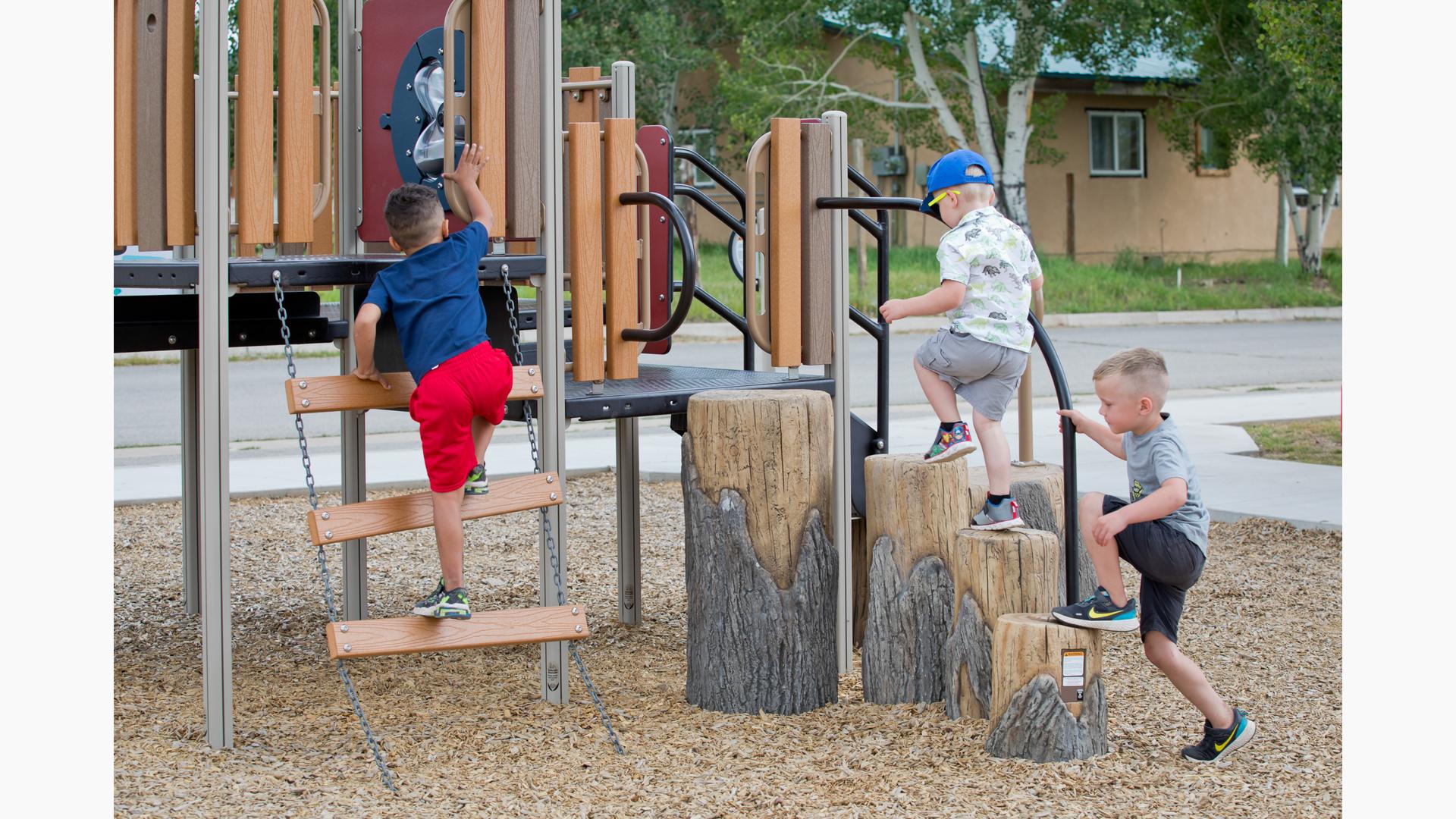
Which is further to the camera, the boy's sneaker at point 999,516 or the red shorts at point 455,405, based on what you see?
the boy's sneaker at point 999,516

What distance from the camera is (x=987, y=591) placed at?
4781 millimetres

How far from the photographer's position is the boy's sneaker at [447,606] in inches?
179

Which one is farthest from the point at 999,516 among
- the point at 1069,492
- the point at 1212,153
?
the point at 1212,153

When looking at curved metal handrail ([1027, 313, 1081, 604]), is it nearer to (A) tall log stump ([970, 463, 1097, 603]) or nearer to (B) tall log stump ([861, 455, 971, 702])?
(B) tall log stump ([861, 455, 971, 702])

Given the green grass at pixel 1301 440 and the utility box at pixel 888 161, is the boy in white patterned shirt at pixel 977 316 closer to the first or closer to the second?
the green grass at pixel 1301 440

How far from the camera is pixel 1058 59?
2538 cm

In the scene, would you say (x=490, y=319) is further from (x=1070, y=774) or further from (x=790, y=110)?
(x=790, y=110)

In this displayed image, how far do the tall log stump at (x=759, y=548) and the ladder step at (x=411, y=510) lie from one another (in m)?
0.47

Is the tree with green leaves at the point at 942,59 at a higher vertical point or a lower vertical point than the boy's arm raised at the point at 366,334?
higher

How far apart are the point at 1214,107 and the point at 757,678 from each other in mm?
24180

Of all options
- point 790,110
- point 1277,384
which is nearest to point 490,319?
point 1277,384

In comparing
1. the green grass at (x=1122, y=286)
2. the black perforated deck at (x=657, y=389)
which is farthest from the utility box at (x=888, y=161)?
the black perforated deck at (x=657, y=389)

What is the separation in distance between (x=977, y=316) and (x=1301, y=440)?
276 inches

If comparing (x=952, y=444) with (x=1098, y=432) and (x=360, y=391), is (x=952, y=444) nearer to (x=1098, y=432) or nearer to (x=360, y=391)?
(x=1098, y=432)
